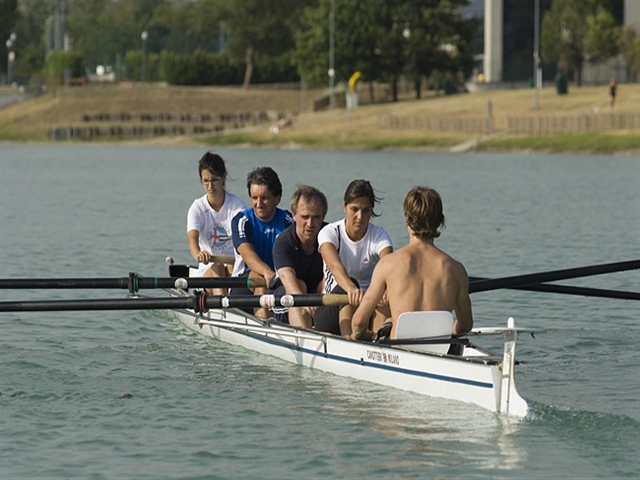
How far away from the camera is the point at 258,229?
13.1 m

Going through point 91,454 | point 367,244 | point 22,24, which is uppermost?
point 22,24

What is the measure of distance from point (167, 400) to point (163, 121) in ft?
282

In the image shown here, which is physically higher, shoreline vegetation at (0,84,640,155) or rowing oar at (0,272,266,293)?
shoreline vegetation at (0,84,640,155)

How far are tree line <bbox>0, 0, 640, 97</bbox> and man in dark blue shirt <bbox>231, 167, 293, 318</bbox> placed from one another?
6966 centimetres

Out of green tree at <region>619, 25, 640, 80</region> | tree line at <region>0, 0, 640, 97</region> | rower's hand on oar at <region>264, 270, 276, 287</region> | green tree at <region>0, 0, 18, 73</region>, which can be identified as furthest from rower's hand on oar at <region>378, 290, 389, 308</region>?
green tree at <region>0, 0, 18, 73</region>

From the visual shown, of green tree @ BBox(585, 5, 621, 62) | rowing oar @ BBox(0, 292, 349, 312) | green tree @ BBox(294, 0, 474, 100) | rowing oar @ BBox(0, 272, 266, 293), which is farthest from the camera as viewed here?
green tree @ BBox(294, 0, 474, 100)

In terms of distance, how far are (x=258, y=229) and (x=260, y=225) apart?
5cm

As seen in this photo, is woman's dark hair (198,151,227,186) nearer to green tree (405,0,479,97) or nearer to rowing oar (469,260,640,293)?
rowing oar (469,260,640,293)

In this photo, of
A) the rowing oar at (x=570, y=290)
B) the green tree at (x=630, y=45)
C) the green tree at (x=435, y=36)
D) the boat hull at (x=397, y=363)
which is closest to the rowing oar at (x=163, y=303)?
the boat hull at (x=397, y=363)

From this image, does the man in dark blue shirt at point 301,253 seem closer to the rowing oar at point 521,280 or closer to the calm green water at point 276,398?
the calm green water at point 276,398

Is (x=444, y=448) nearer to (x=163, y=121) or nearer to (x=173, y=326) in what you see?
(x=173, y=326)

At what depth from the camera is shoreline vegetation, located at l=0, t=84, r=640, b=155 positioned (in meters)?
67.1

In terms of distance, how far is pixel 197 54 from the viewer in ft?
360

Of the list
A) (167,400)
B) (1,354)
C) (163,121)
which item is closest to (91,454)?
(167,400)
